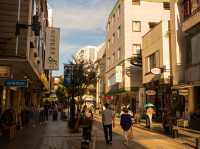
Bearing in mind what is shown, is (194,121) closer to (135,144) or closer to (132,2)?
(135,144)

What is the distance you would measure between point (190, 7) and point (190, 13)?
0.57 meters

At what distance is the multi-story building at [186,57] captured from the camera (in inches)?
1017

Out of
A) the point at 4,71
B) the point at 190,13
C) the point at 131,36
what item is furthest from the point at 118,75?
the point at 4,71

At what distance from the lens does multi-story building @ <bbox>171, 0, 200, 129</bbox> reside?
2583 cm

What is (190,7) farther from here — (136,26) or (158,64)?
(136,26)

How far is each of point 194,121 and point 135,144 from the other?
377 inches

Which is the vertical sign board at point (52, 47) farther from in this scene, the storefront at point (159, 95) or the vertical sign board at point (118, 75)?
the vertical sign board at point (118, 75)

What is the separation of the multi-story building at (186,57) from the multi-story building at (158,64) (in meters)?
1.87

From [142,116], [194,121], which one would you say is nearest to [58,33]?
[194,121]

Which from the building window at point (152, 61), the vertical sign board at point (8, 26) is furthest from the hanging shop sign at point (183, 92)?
the vertical sign board at point (8, 26)

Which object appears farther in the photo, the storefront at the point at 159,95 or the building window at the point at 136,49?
the building window at the point at 136,49

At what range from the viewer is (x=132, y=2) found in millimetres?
50469

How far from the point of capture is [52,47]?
88.9ft

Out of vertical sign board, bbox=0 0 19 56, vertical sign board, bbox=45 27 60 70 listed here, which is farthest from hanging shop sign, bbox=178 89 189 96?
vertical sign board, bbox=0 0 19 56
